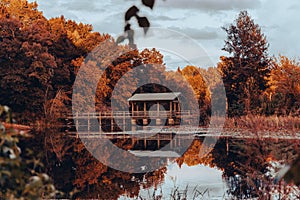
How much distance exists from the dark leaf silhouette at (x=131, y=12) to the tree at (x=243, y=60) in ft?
74.6

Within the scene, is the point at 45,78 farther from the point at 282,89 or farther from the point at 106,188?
the point at 106,188

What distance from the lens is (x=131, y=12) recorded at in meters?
1.40

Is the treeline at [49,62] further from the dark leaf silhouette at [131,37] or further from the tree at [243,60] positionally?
the dark leaf silhouette at [131,37]

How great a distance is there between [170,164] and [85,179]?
261 centimetres

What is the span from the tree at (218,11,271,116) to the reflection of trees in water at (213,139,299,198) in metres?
9.41

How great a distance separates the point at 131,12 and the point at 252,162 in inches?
337

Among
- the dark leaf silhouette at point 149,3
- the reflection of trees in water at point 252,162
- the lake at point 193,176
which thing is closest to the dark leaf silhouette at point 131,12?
the dark leaf silhouette at point 149,3

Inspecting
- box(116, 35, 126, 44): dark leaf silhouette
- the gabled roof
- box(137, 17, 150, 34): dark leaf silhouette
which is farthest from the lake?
the gabled roof

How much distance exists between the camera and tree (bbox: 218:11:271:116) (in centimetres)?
2466

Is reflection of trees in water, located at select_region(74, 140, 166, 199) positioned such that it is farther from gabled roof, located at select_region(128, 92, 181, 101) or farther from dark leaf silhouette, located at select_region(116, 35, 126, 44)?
gabled roof, located at select_region(128, 92, 181, 101)

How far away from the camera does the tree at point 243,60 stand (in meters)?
24.7

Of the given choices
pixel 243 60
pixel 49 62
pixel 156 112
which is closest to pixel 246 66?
pixel 243 60

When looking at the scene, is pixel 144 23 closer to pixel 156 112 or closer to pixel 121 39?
pixel 121 39

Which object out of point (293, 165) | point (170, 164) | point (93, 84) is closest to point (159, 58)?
point (93, 84)
